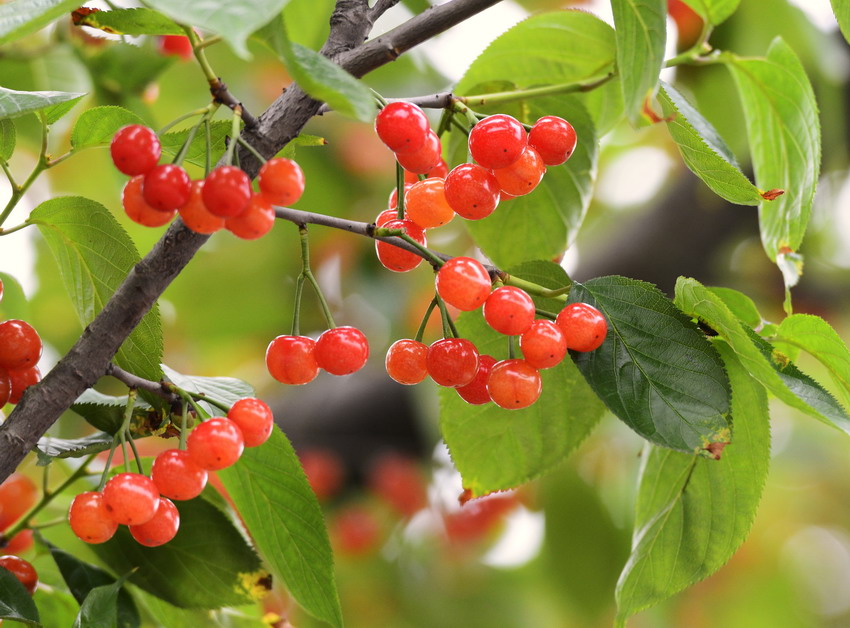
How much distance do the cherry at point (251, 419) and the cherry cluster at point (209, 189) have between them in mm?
196

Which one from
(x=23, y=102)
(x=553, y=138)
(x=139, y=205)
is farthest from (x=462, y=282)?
(x=23, y=102)

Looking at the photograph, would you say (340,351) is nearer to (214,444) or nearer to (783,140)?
(214,444)

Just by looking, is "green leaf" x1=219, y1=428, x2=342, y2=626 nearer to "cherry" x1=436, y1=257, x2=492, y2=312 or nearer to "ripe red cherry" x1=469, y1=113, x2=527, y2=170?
"cherry" x1=436, y1=257, x2=492, y2=312

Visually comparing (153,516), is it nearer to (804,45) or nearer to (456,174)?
(456,174)

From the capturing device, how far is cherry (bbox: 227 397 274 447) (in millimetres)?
836

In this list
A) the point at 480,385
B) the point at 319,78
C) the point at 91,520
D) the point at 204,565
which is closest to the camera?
the point at 319,78

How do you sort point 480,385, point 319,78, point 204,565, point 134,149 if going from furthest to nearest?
point 204,565 < point 480,385 < point 134,149 < point 319,78

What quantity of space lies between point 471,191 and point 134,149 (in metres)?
0.30

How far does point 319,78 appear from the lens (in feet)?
1.95

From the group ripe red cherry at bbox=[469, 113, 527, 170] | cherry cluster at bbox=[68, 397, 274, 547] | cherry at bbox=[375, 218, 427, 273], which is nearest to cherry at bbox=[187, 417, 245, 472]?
cherry cluster at bbox=[68, 397, 274, 547]

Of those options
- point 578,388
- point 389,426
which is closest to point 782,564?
point 389,426

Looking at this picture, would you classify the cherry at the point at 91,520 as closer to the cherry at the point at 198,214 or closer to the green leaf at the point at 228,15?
the cherry at the point at 198,214

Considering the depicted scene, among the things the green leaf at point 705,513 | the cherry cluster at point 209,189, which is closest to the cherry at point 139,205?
the cherry cluster at point 209,189

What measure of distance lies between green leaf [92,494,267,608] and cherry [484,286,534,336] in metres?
0.42
